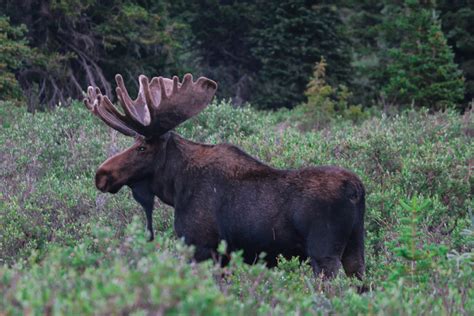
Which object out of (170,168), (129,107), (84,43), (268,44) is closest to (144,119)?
(129,107)

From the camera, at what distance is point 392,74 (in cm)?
2131

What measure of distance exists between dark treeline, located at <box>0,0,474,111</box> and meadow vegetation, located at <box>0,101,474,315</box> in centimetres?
401

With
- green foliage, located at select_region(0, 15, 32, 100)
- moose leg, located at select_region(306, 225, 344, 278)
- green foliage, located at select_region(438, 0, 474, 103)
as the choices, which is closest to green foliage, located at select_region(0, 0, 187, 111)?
green foliage, located at select_region(0, 15, 32, 100)

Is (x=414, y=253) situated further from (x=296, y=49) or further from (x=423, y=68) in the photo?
(x=296, y=49)

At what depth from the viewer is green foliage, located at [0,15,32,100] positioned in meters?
17.5

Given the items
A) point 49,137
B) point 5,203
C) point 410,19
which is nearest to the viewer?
point 5,203

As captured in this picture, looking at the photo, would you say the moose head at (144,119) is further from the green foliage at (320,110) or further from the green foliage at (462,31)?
the green foliage at (462,31)

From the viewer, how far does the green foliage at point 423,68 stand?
19.8 metres

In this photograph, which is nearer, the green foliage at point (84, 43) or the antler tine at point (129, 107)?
the antler tine at point (129, 107)

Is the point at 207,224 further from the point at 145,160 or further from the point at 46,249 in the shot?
the point at 46,249

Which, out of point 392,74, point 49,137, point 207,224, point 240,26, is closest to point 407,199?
point 207,224

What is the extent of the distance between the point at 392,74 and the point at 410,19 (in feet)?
4.76

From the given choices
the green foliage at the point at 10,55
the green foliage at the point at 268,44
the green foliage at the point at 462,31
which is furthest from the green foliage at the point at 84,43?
the green foliage at the point at 462,31

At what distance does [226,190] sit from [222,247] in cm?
289
